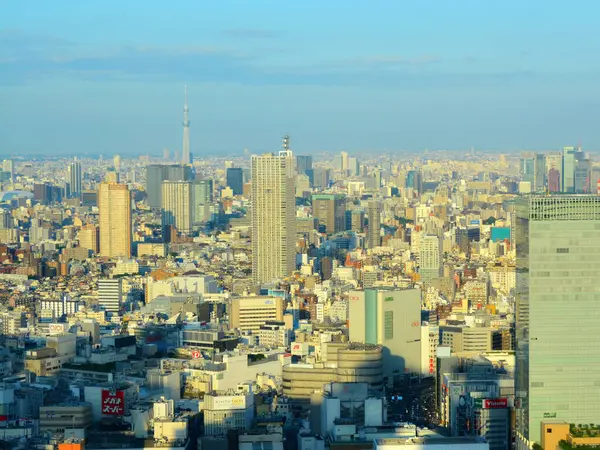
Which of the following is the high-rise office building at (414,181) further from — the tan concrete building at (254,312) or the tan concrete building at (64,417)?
the tan concrete building at (64,417)

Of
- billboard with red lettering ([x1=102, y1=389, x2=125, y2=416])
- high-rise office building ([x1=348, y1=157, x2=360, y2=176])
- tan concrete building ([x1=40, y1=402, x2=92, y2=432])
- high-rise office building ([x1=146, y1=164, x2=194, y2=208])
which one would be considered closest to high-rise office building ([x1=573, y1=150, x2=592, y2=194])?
billboard with red lettering ([x1=102, y1=389, x2=125, y2=416])

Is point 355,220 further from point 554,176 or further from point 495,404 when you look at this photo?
point 495,404

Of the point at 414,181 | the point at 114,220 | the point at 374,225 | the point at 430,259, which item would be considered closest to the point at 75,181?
the point at 114,220

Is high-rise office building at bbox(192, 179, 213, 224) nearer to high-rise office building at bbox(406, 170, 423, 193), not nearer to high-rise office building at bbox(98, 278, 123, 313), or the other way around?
high-rise office building at bbox(406, 170, 423, 193)

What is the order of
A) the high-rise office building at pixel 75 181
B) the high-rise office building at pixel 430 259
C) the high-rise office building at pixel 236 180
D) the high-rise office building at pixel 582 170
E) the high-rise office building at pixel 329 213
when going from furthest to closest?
the high-rise office building at pixel 236 180 → the high-rise office building at pixel 75 181 → the high-rise office building at pixel 329 213 → the high-rise office building at pixel 430 259 → the high-rise office building at pixel 582 170

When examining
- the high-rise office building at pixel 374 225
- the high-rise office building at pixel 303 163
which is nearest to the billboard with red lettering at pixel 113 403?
the high-rise office building at pixel 374 225

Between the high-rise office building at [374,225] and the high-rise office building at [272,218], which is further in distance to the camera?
the high-rise office building at [374,225]
